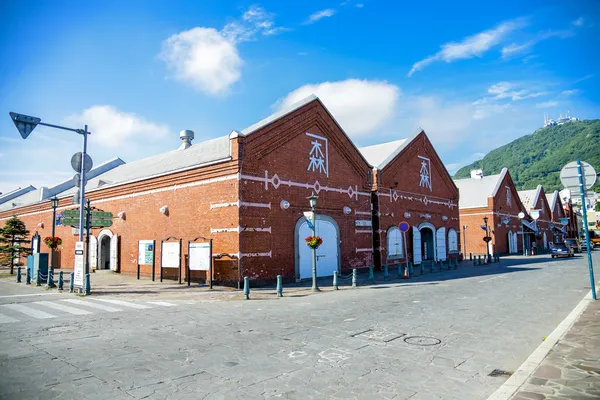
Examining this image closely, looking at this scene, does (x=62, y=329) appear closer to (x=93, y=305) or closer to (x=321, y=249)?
(x=93, y=305)

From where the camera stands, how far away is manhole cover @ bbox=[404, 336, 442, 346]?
7.64m

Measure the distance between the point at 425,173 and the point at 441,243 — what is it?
6.59 metres

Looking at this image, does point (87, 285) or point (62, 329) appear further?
point (87, 285)

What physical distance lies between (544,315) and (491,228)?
38.6 meters

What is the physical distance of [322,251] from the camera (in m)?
22.6

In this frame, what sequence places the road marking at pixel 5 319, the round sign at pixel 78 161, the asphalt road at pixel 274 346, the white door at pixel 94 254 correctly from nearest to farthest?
the asphalt road at pixel 274 346, the road marking at pixel 5 319, the round sign at pixel 78 161, the white door at pixel 94 254

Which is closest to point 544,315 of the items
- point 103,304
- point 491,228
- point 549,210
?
point 103,304

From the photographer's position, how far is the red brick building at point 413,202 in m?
27.7

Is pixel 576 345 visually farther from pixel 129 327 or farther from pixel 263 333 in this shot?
pixel 129 327

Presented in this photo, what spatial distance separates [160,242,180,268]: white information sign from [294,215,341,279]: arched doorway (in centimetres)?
631

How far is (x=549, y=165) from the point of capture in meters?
125

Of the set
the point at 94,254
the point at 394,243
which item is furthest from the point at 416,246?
the point at 94,254

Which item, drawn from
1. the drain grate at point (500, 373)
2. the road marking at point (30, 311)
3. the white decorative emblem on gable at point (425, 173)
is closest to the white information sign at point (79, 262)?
the road marking at point (30, 311)

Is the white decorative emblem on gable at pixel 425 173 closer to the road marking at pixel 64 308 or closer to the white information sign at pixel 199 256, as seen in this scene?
the white information sign at pixel 199 256
